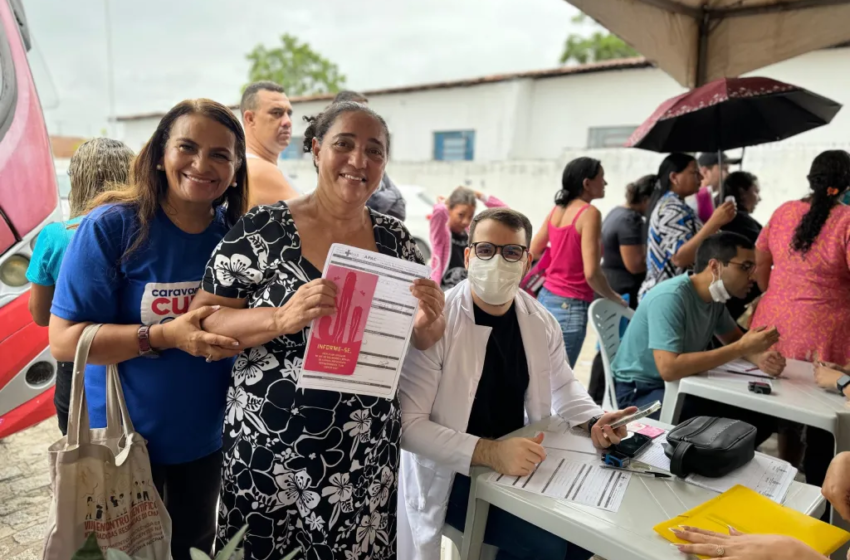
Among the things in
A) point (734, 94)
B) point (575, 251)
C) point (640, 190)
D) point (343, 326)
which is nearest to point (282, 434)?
point (343, 326)

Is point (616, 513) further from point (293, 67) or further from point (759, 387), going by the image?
point (293, 67)

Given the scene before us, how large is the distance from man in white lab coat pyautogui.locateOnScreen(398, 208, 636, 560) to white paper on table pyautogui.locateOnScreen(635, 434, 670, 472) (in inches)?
3.8

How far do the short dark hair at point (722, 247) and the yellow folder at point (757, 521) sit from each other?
147 cm

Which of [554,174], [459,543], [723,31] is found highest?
[723,31]

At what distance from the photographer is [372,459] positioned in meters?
1.55

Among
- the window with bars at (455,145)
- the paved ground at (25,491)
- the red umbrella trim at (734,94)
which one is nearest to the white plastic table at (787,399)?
the paved ground at (25,491)

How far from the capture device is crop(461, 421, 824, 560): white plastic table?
1301 mm

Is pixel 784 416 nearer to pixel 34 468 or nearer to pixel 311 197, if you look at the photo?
pixel 311 197

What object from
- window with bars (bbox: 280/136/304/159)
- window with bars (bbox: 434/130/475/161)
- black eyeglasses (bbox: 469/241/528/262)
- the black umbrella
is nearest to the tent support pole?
the black umbrella

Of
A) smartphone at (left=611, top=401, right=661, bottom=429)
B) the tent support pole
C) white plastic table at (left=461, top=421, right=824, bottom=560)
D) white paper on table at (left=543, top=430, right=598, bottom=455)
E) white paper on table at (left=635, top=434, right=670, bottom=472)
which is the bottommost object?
white plastic table at (left=461, top=421, right=824, bottom=560)

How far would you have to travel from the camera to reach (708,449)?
62.1 inches

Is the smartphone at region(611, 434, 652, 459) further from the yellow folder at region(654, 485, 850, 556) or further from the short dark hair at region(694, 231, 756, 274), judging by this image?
the short dark hair at region(694, 231, 756, 274)

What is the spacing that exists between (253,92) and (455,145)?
46.3ft

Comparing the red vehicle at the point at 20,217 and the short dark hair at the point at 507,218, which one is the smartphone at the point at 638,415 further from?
the red vehicle at the point at 20,217
